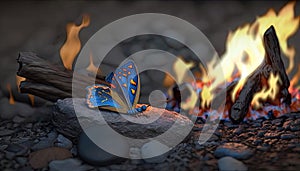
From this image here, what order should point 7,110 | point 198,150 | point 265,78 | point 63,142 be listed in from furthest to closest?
1. point 7,110
2. point 265,78
3. point 63,142
4. point 198,150

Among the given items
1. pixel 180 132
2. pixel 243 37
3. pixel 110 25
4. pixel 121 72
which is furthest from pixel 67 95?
pixel 243 37

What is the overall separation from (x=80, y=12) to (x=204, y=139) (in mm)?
1339

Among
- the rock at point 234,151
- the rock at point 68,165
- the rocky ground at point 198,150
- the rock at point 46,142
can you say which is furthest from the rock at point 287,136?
the rock at point 46,142

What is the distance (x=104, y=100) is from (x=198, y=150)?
2.17 ft

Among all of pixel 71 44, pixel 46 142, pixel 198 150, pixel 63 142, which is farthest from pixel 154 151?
pixel 71 44

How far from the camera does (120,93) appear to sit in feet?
7.29

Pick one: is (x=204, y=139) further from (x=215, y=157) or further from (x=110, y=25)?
(x=110, y=25)

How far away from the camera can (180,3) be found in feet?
8.58

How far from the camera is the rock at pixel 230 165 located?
1683mm

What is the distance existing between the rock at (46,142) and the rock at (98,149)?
0.25 meters

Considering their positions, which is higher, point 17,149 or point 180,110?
point 180,110

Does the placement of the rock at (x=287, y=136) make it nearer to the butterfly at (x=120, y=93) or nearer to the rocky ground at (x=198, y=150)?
the rocky ground at (x=198, y=150)

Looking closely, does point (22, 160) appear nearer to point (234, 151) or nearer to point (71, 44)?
point (71, 44)

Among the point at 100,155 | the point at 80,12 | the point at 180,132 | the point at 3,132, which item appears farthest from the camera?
the point at 80,12
